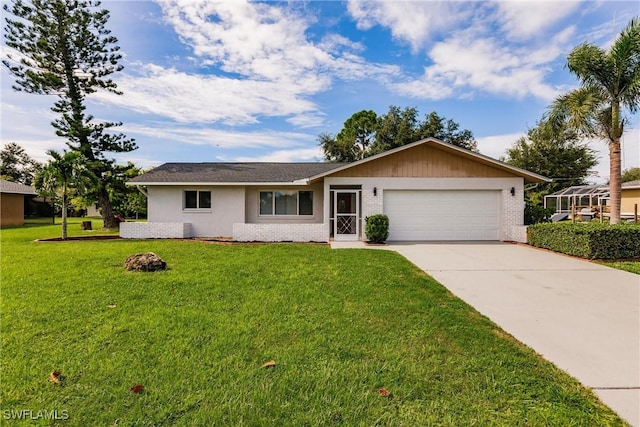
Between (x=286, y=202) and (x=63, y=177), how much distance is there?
9602 mm

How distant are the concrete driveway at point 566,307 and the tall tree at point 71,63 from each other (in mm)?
18800

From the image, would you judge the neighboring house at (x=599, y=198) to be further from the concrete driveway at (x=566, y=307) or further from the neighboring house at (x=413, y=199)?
the concrete driveway at (x=566, y=307)

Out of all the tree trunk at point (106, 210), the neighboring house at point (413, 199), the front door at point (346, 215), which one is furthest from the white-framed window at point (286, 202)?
the tree trunk at point (106, 210)

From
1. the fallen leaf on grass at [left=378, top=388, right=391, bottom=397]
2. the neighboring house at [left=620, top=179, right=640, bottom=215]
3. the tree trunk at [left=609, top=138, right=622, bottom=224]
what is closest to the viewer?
the fallen leaf on grass at [left=378, top=388, right=391, bottom=397]

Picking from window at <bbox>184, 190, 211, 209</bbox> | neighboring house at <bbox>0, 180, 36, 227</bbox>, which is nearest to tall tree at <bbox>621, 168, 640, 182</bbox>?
window at <bbox>184, 190, 211, 209</bbox>

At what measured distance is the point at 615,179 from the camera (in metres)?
12.5

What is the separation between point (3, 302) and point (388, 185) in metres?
11.8

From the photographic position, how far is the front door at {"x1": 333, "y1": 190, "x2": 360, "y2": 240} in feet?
46.1

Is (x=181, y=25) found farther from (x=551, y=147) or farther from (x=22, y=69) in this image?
(x=551, y=147)

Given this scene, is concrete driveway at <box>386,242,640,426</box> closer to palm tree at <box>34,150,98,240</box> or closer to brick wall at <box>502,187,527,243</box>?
brick wall at <box>502,187,527,243</box>

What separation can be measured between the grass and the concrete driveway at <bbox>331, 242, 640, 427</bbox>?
297 mm

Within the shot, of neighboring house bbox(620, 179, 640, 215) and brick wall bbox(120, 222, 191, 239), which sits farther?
neighboring house bbox(620, 179, 640, 215)

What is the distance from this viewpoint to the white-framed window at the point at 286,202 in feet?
50.9

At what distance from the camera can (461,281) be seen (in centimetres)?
683
